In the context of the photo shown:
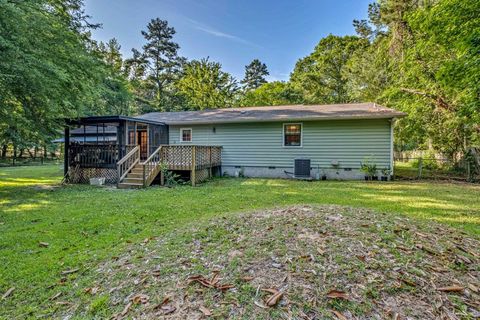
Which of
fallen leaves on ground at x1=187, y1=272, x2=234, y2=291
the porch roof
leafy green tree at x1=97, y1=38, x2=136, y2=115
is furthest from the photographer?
leafy green tree at x1=97, y1=38, x2=136, y2=115

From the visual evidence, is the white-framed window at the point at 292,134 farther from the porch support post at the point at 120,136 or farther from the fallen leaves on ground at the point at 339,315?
the fallen leaves on ground at the point at 339,315

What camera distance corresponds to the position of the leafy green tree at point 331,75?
25734mm

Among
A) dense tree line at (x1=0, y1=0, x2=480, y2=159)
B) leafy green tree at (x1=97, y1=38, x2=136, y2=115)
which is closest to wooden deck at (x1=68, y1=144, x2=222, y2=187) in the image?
dense tree line at (x1=0, y1=0, x2=480, y2=159)

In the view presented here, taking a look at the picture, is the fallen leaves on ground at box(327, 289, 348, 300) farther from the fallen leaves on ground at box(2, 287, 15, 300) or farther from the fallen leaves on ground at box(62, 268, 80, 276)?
the fallen leaves on ground at box(2, 287, 15, 300)

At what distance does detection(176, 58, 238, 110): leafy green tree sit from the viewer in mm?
29219

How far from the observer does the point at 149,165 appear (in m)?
10.6

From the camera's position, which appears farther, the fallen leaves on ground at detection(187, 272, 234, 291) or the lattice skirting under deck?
the lattice skirting under deck

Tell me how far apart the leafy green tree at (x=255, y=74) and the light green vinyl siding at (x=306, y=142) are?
83.8 feet

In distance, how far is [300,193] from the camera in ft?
27.4

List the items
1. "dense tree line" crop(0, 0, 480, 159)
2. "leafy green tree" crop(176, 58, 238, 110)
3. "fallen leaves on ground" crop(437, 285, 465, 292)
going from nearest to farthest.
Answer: "fallen leaves on ground" crop(437, 285, 465, 292)
"dense tree line" crop(0, 0, 480, 159)
"leafy green tree" crop(176, 58, 238, 110)

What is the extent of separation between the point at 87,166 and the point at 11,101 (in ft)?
11.1

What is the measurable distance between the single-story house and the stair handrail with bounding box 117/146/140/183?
0.17ft

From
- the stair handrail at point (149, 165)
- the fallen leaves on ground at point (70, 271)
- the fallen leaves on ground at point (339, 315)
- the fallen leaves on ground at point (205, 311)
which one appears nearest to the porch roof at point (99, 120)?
the stair handrail at point (149, 165)

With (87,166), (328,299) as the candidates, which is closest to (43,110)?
(87,166)
